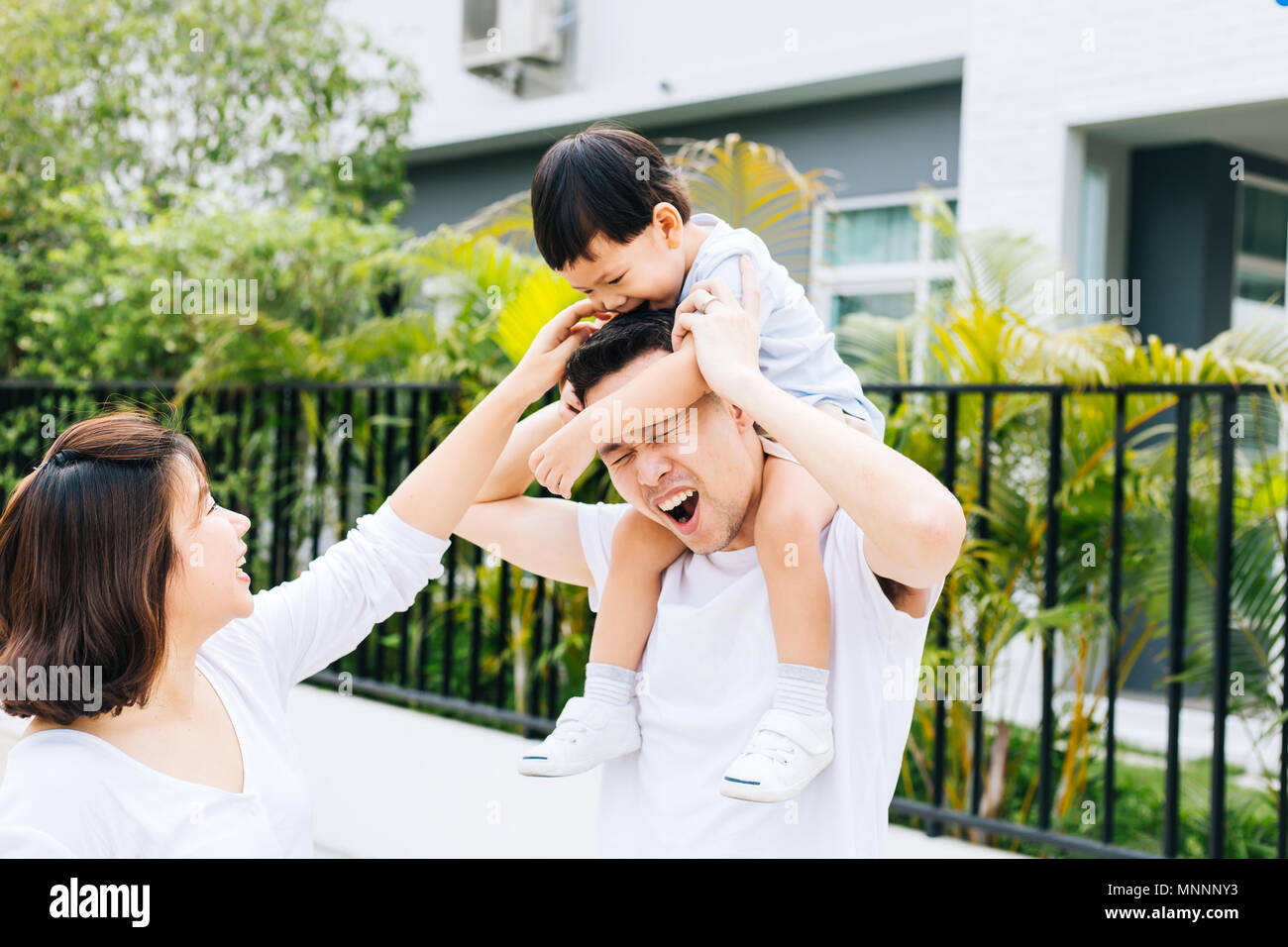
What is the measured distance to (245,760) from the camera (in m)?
1.62

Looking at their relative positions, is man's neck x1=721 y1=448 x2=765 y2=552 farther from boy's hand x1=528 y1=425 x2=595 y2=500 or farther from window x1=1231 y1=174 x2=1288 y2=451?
window x1=1231 y1=174 x2=1288 y2=451

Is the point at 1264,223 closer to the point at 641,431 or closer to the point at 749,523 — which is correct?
the point at 749,523

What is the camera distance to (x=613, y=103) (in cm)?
876

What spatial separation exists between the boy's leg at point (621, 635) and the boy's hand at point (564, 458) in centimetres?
18

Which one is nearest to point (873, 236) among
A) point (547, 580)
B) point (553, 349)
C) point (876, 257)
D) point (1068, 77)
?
point (876, 257)

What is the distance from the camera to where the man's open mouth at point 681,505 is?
1.55 meters

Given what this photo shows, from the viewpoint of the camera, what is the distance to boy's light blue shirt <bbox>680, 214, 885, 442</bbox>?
5.79 feet

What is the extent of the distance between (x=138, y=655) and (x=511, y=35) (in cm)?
872

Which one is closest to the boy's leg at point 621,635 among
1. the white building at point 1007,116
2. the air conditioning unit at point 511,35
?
the white building at point 1007,116

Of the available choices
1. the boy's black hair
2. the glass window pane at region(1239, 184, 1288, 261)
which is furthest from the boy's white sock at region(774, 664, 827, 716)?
the glass window pane at region(1239, 184, 1288, 261)

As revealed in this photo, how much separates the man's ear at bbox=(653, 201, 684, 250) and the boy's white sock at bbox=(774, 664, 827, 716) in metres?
0.69

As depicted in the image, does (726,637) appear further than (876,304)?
No

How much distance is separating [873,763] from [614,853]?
372 millimetres

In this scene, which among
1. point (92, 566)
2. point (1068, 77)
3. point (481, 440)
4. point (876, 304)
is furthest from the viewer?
point (876, 304)
